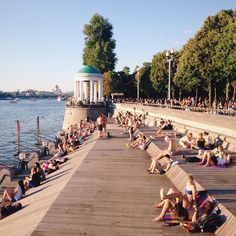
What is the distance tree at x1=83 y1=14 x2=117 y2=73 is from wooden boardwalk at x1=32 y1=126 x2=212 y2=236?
6577 cm

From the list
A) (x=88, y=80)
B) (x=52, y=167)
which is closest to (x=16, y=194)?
(x=52, y=167)

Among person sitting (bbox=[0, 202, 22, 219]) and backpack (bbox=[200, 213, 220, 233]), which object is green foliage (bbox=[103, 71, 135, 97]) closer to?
person sitting (bbox=[0, 202, 22, 219])

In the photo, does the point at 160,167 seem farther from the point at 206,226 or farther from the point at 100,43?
the point at 100,43

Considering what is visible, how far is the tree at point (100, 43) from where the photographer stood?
268 feet

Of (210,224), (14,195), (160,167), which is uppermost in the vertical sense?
(160,167)

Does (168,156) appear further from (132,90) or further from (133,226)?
(132,90)

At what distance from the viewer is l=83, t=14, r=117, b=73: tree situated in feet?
268

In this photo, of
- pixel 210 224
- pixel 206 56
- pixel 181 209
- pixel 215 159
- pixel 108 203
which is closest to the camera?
pixel 210 224

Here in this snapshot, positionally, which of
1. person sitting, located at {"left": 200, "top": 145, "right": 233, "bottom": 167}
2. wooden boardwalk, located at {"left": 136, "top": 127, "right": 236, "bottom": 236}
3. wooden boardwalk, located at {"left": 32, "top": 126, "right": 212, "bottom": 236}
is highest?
person sitting, located at {"left": 200, "top": 145, "right": 233, "bottom": 167}

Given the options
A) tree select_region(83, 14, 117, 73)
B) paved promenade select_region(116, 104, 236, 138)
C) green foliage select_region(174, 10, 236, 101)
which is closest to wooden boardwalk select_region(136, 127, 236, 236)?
paved promenade select_region(116, 104, 236, 138)

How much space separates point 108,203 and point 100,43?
74.8 m

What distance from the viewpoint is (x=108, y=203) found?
1120cm

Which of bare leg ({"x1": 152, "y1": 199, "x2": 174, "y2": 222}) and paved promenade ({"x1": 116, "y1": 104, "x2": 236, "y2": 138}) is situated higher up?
paved promenade ({"x1": 116, "y1": 104, "x2": 236, "y2": 138})

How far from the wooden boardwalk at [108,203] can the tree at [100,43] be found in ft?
216
